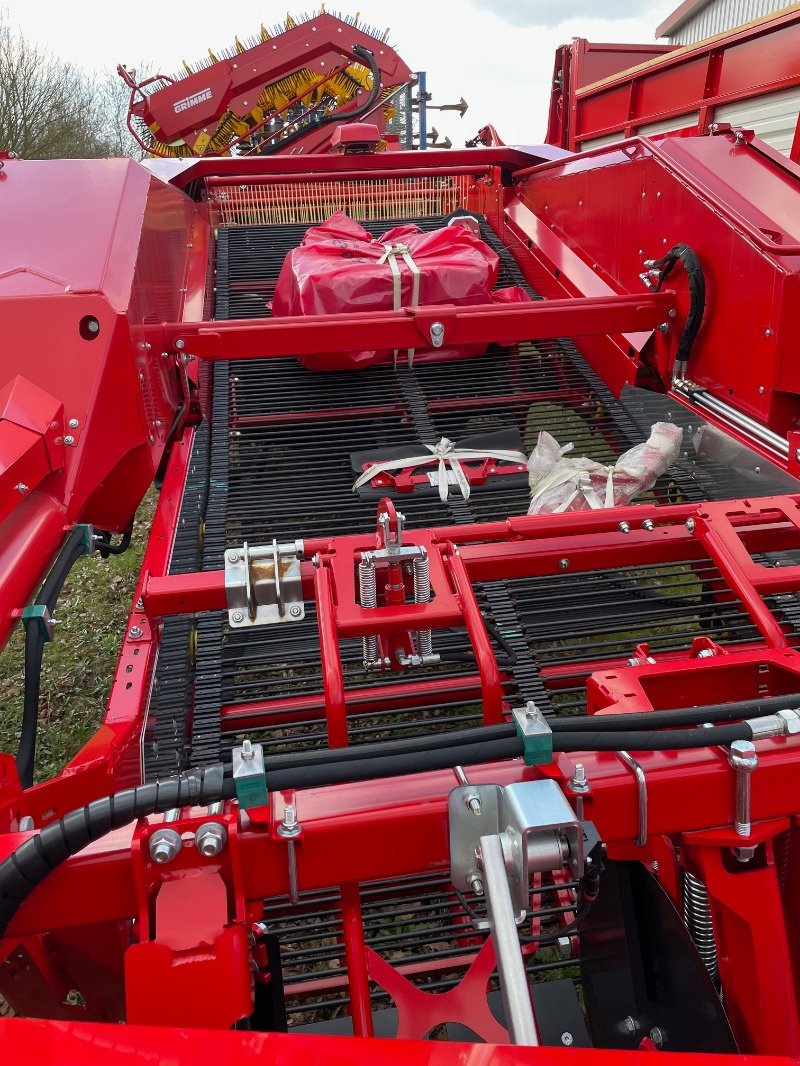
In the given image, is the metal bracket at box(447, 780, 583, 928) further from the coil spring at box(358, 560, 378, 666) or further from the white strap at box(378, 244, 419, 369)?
the white strap at box(378, 244, 419, 369)

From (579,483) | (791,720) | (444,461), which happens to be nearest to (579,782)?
(791,720)

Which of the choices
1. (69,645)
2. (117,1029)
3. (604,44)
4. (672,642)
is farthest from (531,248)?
(604,44)

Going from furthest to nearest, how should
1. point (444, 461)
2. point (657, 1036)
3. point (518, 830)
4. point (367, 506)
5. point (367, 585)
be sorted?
point (444, 461), point (367, 506), point (367, 585), point (657, 1036), point (518, 830)

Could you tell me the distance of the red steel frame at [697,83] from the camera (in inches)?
160

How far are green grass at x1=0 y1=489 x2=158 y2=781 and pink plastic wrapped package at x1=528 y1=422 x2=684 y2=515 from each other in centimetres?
181

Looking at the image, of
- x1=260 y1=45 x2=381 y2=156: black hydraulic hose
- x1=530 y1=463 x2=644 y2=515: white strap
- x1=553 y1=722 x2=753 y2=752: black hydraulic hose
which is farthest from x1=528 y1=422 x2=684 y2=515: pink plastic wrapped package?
x1=260 y1=45 x2=381 y2=156: black hydraulic hose

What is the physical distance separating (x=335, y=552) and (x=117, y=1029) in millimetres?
940

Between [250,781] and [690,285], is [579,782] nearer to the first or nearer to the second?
[250,781]

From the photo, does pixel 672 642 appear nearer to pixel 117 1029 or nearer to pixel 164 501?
pixel 164 501

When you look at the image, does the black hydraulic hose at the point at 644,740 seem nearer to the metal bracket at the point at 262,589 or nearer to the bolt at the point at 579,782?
the bolt at the point at 579,782

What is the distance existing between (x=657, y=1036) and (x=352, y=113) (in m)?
9.01

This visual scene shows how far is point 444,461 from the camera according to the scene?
9.52 ft

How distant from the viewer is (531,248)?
13.4ft

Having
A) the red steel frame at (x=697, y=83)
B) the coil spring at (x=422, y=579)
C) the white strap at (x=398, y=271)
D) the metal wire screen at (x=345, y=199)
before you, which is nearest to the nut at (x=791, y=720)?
the coil spring at (x=422, y=579)
